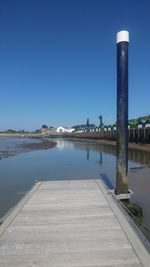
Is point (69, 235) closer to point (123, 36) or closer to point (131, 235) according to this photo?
point (131, 235)

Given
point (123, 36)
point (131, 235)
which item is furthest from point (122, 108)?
point (131, 235)

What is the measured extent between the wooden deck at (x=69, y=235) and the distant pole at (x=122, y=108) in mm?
978

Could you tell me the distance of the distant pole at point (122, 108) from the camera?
8.18 meters

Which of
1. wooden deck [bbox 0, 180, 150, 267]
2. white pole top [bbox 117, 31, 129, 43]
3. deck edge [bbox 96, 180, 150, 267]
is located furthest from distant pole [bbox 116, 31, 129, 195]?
deck edge [bbox 96, 180, 150, 267]

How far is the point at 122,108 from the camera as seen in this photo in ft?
26.8

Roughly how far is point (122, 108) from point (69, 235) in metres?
3.95

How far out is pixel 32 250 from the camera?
4.42m

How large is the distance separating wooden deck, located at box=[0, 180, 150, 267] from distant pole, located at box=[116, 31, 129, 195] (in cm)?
98

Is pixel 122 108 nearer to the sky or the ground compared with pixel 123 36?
nearer to the ground

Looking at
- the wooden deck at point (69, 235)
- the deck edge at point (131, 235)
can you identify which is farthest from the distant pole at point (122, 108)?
the deck edge at point (131, 235)

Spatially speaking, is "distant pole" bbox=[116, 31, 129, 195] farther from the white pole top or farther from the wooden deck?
the wooden deck

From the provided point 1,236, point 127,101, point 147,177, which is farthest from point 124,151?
point 147,177

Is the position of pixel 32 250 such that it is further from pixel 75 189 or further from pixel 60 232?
→ pixel 75 189

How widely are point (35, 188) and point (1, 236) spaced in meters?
4.00
